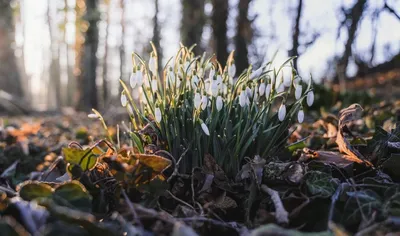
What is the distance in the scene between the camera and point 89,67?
35.6 ft

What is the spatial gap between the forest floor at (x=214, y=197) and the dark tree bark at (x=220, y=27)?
5.21m

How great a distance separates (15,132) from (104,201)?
1.88 meters

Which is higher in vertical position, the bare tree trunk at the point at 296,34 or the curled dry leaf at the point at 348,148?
the bare tree trunk at the point at 296,34

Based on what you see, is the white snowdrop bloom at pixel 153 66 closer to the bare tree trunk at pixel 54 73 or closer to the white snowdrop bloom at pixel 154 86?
the white snowdrop bloom at pixel 154 86

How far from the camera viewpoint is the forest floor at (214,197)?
3.06ft

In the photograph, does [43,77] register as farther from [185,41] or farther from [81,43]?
[185,41]

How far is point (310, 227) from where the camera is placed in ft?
3.67

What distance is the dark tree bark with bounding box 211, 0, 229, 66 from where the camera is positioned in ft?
21.9

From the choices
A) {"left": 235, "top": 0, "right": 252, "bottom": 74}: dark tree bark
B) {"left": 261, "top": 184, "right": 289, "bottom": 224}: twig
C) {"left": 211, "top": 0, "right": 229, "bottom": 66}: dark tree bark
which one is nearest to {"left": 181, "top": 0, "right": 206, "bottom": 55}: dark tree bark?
{"left": 211, "top": 0, "right": 229, "bottom": 66}: dark tree bark

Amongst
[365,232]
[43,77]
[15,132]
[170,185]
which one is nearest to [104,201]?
[170,185]

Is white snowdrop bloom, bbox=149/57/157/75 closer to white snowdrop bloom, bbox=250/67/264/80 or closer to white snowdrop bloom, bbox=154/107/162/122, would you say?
white snowdrop bloom, bbox=154/107/162/122

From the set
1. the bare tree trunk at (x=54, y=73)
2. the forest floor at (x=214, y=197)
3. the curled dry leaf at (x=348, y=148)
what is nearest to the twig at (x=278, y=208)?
the forest floor at (x=214, y=197)

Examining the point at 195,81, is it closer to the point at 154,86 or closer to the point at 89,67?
the point at 154,86

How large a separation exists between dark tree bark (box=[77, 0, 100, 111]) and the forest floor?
31.4ft
